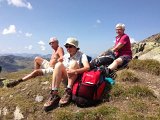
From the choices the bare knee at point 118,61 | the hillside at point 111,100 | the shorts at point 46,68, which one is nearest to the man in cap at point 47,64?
the shorts at point 46,68

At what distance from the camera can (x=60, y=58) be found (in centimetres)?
1562

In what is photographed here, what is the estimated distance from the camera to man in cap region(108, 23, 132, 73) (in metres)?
15.1

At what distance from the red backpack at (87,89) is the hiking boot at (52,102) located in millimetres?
903

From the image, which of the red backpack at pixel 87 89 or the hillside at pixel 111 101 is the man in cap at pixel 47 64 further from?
the red backpack at pixel 87 89

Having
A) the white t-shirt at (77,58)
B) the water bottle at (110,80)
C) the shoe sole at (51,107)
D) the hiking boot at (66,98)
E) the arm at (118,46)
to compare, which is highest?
the arm at (118,46)

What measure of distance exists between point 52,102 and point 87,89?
6.02 feet

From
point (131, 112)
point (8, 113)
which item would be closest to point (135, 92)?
point (131, 112)

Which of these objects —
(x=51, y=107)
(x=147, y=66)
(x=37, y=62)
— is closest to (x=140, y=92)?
(x=147, y=66)

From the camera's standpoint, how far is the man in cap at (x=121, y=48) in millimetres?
15111

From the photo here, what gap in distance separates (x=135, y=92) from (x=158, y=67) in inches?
143

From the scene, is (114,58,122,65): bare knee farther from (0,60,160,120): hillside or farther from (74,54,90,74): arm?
(74,54,90,74): arm

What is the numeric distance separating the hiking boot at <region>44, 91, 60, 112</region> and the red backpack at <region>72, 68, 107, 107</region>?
90 centimetres

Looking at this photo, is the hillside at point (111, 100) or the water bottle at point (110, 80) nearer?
the hillside at point (111, 100)

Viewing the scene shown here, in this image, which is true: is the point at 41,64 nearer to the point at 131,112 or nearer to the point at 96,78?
the point at 96,78
